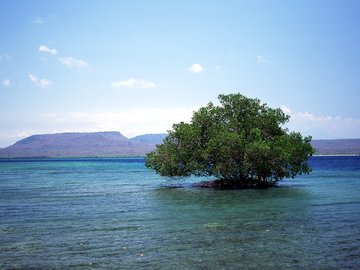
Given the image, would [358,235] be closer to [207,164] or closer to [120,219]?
[120,219]

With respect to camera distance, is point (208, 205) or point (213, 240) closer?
point (213, 240)

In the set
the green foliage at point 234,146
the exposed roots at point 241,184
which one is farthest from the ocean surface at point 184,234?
the exposed roots at point 241,184

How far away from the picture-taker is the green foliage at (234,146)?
55531mm

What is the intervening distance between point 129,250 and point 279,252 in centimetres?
801

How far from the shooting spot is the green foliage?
55.5 meters

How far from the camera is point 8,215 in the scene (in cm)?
3659

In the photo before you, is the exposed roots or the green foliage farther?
the exposed roots

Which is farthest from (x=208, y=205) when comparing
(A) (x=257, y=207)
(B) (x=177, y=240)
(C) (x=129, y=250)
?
(C) (x=129, y=250)

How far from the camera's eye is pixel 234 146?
5506cm

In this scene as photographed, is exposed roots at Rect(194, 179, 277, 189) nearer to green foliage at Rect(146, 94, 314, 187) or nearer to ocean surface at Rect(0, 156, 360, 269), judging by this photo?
green foliage at Rect(146, 94, 314, 187)

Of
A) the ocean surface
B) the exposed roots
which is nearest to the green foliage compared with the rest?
the exposed roots

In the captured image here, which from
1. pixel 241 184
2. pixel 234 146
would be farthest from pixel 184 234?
pixel 241 184

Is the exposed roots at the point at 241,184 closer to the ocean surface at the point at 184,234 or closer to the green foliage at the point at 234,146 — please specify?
the green foliage at the point at 234,146

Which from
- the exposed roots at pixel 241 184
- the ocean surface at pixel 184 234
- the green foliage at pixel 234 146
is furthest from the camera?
the exposed roots at pixel 241 184
